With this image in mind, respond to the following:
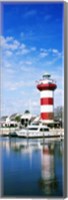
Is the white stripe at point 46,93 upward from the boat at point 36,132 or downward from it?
upward

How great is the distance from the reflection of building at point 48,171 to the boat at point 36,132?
4.8 inches

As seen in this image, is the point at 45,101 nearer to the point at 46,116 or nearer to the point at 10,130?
the point at 46,116

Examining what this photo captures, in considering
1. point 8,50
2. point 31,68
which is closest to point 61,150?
point 31,68

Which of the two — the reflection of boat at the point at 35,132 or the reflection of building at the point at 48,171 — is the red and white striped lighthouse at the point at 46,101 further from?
the reflection of building at the point at 48,171

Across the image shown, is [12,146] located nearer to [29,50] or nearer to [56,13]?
[29,50]

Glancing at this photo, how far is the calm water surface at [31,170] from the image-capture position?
→ 3.47m

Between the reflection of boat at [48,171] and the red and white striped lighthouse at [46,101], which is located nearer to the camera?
the reflection of boat at [48,171]

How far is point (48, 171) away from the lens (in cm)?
351

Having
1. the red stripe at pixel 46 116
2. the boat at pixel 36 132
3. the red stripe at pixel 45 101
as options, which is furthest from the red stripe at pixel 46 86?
the boat at pixel 36 132

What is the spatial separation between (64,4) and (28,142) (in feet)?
4.75

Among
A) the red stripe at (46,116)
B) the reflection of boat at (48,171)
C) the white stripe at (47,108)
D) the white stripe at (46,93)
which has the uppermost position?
the white stripe at (46,93)

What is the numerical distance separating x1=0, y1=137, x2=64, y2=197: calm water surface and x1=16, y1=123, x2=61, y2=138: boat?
0.08 meters

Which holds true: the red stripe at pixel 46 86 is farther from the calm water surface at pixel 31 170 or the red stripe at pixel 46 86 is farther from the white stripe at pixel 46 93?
the calm water surface at pixel 31 170

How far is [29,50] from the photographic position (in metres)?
3.60
